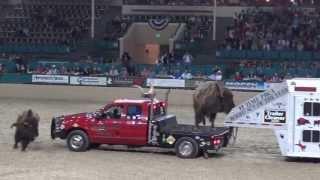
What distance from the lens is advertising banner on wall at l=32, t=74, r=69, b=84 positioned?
121 ft

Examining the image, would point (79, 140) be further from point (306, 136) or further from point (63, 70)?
point (63, 70)

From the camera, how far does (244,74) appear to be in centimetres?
3609

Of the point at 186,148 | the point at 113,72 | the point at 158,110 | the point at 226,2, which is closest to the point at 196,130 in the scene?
the point at 186,148

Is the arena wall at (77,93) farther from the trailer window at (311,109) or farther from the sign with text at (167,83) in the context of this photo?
the trailer window at (311,109)

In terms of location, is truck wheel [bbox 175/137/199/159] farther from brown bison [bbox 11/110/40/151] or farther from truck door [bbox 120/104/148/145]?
brown bison [bbox 11/110/40/151]

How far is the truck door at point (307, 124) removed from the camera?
18578 mm

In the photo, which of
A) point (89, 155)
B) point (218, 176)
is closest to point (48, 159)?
point (89, 155)

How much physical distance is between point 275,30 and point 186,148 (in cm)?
2650

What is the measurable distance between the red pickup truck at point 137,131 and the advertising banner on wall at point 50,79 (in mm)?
16830

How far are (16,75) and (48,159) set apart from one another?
64.1 feet

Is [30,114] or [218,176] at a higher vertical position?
[30,114]

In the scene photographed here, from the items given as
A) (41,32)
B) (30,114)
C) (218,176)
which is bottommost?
(218,176)

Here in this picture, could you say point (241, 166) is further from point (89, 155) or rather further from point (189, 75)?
point (189, 75)

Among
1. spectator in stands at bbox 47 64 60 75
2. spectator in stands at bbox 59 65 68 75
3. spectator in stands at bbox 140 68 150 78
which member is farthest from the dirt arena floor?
spectator in stands at bbox 59 65 68 75
